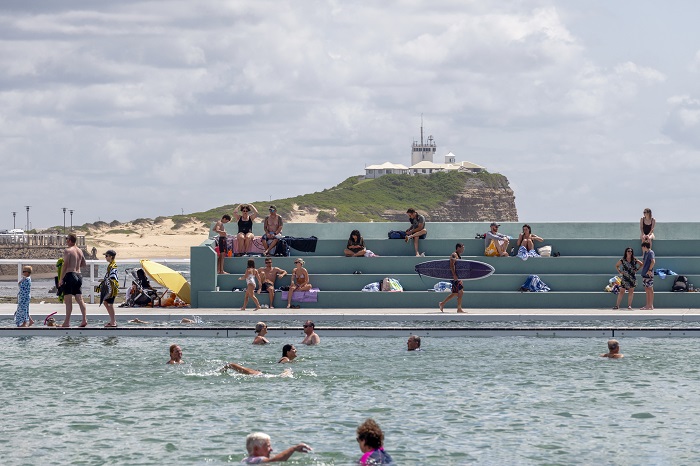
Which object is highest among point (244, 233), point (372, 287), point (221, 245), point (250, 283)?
point (244, 233)

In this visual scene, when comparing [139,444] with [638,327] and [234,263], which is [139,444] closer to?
[638,327]

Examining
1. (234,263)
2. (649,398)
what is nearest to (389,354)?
(649,398)

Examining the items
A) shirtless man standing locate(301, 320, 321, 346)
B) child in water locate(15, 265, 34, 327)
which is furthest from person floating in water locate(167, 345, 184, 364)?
child in water locate(15, 265, 34, 327)

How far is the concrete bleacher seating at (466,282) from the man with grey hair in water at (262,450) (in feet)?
Result: 46.2

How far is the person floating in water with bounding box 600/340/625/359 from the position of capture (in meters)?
18.9

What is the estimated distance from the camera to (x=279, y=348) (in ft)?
67.3

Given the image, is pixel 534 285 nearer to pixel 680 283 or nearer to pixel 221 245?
pixel 680 283

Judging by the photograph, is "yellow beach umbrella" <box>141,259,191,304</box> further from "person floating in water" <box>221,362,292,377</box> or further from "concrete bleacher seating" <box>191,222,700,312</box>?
"person floating in water" <box>221,362,292,377</box>

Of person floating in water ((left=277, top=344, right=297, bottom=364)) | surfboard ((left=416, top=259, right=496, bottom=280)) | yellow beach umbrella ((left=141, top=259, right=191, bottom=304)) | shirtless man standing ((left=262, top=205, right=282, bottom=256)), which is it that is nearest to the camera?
person floating in water ((left=277, top=344, right=297, bottom=364))

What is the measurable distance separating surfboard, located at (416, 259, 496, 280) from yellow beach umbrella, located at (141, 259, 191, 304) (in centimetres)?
568

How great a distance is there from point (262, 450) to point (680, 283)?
684 inches

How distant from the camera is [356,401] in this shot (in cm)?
1547

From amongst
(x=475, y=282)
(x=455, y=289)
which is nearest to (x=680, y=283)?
(x=475, y=282)

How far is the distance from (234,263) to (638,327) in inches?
410
